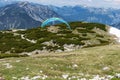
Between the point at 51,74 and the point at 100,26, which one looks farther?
the point at 100,26

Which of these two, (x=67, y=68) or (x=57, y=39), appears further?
(x=57, y=39)

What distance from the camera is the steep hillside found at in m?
79.2

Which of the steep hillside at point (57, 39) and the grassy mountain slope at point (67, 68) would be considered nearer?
Answer: the grassy mountain slope at point (67, 68)

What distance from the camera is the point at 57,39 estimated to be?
282 ft

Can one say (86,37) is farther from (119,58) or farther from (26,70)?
(26,70)

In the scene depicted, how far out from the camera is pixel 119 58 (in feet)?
127

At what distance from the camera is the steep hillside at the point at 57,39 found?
79.2 meters

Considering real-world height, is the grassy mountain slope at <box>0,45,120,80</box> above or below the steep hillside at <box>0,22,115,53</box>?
above

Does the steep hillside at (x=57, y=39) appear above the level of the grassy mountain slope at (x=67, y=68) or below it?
below

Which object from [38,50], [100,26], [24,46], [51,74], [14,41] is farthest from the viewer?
[100,26]

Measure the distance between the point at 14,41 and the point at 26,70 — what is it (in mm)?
58214

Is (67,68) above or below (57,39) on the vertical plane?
above

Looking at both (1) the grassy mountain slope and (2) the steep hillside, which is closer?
(1) the grassy mountain slope

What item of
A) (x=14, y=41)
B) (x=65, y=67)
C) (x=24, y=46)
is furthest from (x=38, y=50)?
(x=65, y=67)
